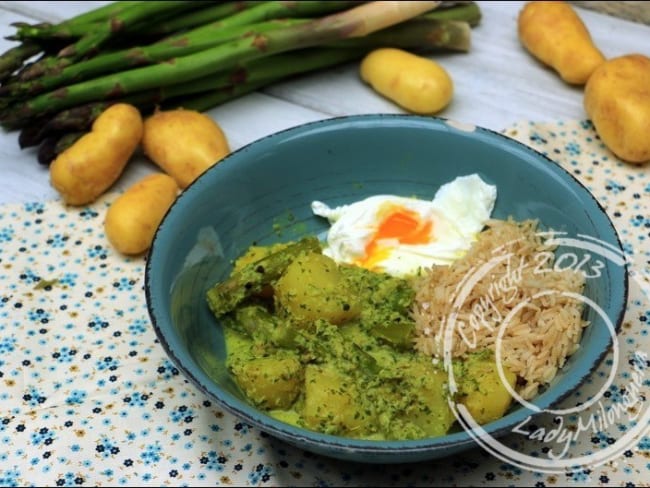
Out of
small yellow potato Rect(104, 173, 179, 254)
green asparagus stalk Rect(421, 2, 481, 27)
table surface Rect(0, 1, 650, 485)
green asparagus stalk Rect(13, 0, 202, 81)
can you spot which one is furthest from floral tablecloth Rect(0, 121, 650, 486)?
green asparagus stalk Rect(421, 2, 481, 27)

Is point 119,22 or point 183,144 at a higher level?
point 119,22

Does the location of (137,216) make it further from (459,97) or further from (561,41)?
(561,41)

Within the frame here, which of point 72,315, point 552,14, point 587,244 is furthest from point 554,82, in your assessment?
point 72,315

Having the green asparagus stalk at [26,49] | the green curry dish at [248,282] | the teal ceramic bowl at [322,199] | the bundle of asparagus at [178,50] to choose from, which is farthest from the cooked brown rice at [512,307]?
the green asparagus stalk at [26,49]

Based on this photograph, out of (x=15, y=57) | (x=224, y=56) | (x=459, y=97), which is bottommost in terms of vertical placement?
(x=459, y=97)

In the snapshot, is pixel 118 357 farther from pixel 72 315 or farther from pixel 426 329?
pixel 426 329

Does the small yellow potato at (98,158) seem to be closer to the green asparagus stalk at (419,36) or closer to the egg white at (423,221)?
the egg white at (423,221)

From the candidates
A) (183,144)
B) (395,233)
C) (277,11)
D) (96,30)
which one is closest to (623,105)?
(395,233)
